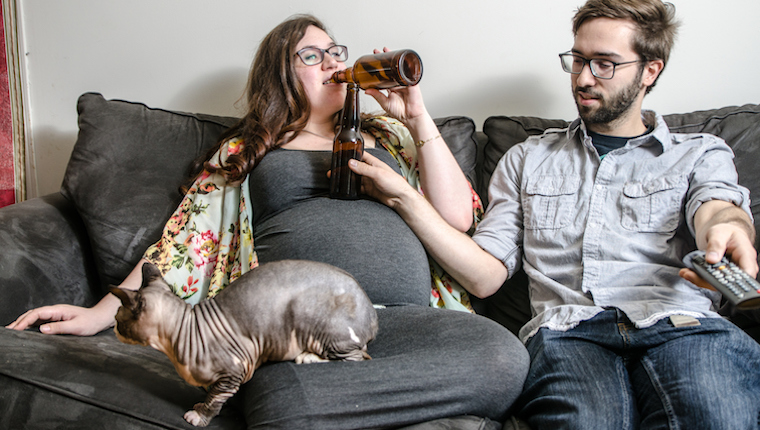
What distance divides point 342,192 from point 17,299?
35.2 inches

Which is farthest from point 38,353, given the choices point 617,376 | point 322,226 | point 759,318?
point 759,318

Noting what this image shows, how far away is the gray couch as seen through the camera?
1013mm

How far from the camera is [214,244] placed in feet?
4.62

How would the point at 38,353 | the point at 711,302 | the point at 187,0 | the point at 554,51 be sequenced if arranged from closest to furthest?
the point at 38,353
the point at 711,302
the point at 554,51
the point at 187,0

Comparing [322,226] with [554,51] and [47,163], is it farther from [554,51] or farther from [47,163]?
[47,163]

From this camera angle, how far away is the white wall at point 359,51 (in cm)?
167

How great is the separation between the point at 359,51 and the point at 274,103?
1.72 ft

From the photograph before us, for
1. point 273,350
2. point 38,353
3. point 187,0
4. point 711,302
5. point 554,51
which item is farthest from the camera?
point 187,0

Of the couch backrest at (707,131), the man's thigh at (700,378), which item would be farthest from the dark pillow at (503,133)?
the man's thigh at (700,378)

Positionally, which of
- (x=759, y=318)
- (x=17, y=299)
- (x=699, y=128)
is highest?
(x=699, y=128)

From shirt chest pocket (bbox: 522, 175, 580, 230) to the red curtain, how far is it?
2028 mm

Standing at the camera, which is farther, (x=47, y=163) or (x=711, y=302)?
(x=47, y=163)

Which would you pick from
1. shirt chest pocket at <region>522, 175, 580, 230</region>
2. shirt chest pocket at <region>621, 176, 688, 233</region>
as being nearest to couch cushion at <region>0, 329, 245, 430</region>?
shirt chest pocket at <region>522, 175, 580, 230</region>

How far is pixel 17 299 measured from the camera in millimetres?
1303
